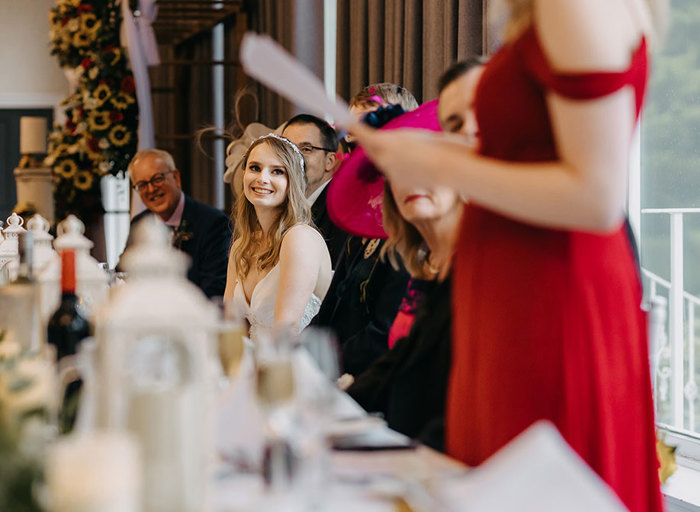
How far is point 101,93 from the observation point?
640 centimetres

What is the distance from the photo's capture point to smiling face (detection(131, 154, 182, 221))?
434 centimetres

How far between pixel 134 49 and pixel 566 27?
5.43m

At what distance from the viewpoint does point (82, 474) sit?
690mm

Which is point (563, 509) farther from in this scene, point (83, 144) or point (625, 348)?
point (83, 144)

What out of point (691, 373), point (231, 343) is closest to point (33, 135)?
point (691, 373)

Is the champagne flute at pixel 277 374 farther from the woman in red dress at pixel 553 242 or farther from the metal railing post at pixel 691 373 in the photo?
the metal railing post at pixel 691 373

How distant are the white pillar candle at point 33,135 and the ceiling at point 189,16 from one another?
3.18 ft

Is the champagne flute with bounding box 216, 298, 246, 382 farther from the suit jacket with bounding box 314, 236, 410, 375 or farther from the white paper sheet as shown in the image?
the suit jacket with bounding box 314, 236, 410, 375

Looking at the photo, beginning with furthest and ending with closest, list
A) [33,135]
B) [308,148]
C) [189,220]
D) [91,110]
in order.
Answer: [91,110] → [33,135] → [189,220] → [308,148]

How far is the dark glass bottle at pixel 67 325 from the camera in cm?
144

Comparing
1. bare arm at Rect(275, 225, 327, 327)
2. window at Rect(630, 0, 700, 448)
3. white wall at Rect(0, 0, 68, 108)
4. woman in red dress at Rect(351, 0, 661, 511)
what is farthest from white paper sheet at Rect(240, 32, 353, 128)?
white wall at Rect(0, 0, 68, 108)

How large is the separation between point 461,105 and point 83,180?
5446 millimetres

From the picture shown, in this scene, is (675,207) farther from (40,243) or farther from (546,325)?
(546,325)

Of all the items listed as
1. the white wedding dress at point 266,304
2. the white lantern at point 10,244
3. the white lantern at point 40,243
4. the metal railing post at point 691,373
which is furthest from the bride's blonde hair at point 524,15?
the metal railing post at point 691,373
